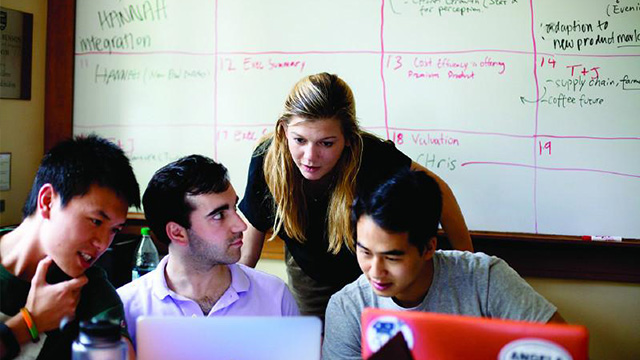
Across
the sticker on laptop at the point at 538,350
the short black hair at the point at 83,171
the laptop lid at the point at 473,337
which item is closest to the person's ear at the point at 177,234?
the short black hair at the point at 83,171

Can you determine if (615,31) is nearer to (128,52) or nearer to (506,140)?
(506,140)

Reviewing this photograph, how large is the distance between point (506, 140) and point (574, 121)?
0.78 ft

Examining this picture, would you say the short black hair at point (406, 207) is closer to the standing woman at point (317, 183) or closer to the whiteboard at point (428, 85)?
the standing woman at point (317, 183)

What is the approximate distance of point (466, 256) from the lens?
5.25ft

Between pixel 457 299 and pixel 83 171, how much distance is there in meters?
0.87

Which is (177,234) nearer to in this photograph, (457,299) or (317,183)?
(317,183)

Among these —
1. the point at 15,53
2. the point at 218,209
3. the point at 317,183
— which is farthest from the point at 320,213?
the point at 15,53

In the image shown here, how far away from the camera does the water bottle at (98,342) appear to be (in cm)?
110

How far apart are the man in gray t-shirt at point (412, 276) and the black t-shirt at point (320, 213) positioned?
472 mm

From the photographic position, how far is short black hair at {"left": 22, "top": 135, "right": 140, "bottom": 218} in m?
1.42

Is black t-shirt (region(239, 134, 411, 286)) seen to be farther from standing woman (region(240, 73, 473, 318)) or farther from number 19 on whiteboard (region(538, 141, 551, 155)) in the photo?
number 19 on whiteboard (region(538, 141, 551, 155))

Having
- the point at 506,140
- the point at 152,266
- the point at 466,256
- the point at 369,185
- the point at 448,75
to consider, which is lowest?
the point at 152,266

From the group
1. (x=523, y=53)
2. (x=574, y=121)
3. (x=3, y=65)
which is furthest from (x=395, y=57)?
(x=3, y=65)

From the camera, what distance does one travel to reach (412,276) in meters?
1.48
